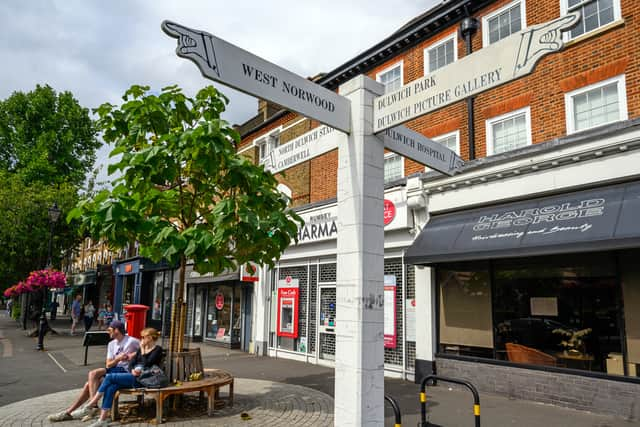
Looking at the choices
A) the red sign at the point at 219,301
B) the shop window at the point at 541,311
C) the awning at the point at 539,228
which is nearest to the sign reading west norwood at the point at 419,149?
the awning at the point at 539,228

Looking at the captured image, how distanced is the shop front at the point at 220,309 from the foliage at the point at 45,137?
1516cm

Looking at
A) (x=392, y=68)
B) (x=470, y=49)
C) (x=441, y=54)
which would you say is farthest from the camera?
(x=392, y=68)

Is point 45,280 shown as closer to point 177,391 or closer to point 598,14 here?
point 177,391

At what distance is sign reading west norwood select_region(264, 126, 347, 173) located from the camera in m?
4.45

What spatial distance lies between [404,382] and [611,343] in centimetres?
417

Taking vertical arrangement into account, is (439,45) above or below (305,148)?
above

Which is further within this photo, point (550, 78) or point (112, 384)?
point (550, 78)

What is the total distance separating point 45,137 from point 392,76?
2581 centimetres

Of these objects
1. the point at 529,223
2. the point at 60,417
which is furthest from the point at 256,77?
the point at 529,223

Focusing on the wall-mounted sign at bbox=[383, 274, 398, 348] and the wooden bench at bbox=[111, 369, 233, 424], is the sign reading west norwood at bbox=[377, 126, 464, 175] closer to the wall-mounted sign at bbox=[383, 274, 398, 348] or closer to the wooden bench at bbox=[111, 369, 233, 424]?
the wooden bench at bbox=[111, 369, 233, 424]

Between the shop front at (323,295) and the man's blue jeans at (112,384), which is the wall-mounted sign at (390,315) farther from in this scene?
the man's blue jeans at (112,384)

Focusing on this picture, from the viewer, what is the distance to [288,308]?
14.3m

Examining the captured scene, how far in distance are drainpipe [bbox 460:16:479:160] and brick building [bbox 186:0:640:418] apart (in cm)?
3

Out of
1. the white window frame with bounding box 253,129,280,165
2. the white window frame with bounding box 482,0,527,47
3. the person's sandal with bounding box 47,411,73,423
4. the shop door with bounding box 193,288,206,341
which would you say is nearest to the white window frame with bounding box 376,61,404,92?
the white window frame with bounding box 482,0,527,47
